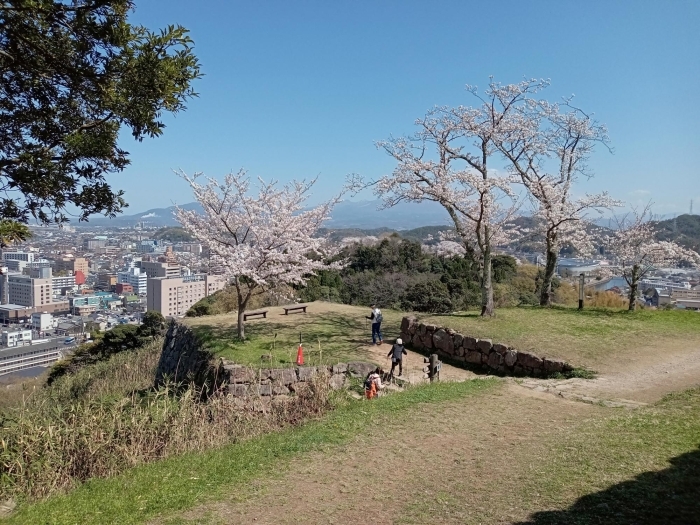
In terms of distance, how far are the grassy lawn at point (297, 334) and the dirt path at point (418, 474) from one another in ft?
14.4

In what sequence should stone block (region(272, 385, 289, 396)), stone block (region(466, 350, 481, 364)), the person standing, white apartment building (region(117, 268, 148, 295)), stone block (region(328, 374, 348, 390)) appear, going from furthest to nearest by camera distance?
white apartment building (region(117, 268, 148, 295)) < the person standing < stone block (region(466, 350, 481, 364)) < stone block (region(328, 374, 348, 390)) < stone block (region(272, 385, 289, 396))

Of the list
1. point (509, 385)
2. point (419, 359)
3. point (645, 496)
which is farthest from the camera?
point (419, 359)

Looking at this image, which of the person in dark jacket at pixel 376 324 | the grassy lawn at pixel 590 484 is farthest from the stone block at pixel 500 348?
the grassy lawn at pixel 590 484

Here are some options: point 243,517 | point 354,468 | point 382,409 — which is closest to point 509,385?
point 382,409

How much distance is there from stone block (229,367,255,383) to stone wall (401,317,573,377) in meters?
5.61

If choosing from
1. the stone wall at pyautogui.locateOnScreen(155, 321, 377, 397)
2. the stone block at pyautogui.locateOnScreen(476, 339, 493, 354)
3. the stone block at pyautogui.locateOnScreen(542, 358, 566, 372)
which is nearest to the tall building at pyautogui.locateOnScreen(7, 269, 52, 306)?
the stone wall at pyautogui.locateOnScreen(155, 321, 377, 397)

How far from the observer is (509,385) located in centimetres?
966

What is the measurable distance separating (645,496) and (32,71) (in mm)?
7310

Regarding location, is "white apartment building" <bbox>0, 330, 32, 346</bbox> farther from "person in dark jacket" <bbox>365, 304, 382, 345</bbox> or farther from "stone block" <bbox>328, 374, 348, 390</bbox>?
"stone block" <bbox>328, 374, 348, 390</bbox>

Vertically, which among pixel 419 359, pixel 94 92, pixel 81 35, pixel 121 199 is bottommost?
pixel 419 359

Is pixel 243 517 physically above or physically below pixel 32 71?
below

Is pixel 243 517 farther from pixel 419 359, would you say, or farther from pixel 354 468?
pixel 419 359

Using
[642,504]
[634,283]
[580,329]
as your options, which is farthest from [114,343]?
[642,504]

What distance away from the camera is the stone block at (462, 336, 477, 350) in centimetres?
1268
